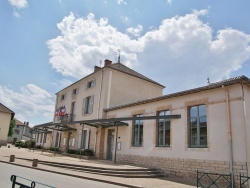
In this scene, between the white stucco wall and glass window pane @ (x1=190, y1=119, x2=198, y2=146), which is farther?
glass window pane @ (x1=190, y1=119, x2=198, y2=146)

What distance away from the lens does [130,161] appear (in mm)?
15062

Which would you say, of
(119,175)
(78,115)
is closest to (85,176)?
(119,175)

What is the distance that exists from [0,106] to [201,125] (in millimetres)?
34767

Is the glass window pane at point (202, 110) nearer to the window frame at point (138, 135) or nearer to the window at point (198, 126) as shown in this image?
the window at point (198, 126)

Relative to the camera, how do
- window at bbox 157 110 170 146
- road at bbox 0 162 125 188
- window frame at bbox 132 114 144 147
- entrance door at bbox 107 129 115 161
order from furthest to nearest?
entrance door at bbox 107 129 115 161
window frame at bbox 132 114 144 147
window at bbox 157 110 170 146
road at bbox 0 162 125 188

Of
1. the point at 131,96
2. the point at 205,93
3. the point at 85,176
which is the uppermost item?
the point at 131,96

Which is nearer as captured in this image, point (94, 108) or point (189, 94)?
point (189, 94)

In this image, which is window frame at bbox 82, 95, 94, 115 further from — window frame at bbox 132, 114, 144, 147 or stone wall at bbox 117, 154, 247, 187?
stone wall at bbox 117, 154, 247, 187

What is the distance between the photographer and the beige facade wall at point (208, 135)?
9922mm

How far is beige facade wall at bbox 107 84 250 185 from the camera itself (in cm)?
992

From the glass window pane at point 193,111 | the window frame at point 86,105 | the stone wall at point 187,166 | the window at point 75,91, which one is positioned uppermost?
the window at point 75,91

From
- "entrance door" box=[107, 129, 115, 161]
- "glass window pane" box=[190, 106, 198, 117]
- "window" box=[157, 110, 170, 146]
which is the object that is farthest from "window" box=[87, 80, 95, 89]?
"glass window pane" box=[190, 106, 198, 117]

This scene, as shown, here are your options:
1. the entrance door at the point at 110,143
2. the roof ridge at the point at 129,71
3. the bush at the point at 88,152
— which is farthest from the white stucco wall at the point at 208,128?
the roof ridge at the point at 129,71

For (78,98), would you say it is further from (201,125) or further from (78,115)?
(201,125)
